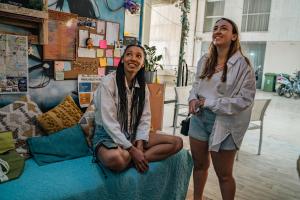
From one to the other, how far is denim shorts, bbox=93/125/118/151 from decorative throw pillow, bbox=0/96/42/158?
47 cm

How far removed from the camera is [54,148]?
1911 millimetres

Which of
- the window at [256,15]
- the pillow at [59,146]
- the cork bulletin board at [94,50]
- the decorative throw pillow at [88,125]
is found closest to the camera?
the pillow at [59,146]

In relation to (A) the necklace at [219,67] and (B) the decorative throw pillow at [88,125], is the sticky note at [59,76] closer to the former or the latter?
(B) the decorative throw pillow at [88,125]

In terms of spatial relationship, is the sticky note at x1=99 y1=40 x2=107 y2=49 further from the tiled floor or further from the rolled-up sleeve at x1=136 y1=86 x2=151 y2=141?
the tiled floor

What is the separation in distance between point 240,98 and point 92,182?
3.47 feet

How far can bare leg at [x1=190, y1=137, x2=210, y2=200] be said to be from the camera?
1.85 m

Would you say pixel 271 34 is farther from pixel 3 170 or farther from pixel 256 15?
pixel 3 170

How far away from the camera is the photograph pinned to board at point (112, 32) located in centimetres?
265

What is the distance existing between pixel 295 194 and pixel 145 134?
5.23ft

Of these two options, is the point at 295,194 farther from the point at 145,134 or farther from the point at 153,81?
the point at 153,81

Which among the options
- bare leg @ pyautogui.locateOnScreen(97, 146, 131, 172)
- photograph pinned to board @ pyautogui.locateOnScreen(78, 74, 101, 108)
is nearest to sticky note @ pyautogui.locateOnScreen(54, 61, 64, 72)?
photograph pinned to board @ pyautogui.locateOnScreen(78, 74, 101, 108)

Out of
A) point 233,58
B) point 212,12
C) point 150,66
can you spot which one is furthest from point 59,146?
point 212,12

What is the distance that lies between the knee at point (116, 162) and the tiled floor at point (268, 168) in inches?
34.3

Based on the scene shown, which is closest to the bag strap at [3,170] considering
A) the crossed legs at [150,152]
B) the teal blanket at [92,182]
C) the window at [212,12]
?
A: the teal blanket at [92,182]
